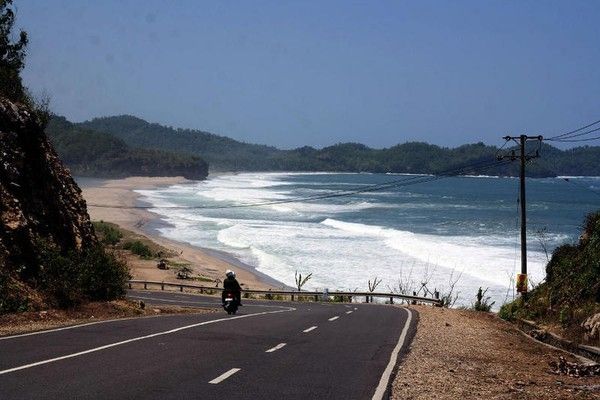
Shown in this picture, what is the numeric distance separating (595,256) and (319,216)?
85.1 metres

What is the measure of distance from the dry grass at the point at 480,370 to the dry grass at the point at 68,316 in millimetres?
8674

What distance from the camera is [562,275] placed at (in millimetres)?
24219

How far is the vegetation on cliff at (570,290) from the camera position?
782 inches

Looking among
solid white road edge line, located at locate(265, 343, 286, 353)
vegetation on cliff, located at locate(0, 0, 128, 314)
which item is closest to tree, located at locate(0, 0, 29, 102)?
vegetation on cliff, located at locate(0, 0, 128, 314)

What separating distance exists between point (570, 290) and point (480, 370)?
959cm

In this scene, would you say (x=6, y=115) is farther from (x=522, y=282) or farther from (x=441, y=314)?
(x=522, y=282)

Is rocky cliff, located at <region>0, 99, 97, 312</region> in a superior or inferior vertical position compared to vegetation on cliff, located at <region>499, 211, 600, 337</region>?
superior

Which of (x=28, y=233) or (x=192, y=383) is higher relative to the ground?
(x=28, y=233)

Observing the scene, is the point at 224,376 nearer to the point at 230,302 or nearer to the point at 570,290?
the point at 230,302

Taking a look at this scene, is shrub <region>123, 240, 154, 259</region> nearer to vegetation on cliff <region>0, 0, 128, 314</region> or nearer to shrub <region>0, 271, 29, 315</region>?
vegetation on cliff <region>0, 0, 128, 314</region>

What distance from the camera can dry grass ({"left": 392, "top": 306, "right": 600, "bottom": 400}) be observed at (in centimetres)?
1116

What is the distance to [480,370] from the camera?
13.7 m

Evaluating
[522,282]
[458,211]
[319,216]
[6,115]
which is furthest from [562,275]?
[458,211]

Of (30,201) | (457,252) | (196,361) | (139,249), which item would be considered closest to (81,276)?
(30,201)
